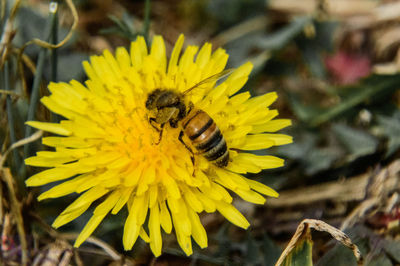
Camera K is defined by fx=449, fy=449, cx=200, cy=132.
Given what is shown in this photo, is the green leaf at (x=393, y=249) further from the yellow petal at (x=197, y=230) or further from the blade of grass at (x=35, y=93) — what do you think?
the blade of grass at (x=35, y=93)

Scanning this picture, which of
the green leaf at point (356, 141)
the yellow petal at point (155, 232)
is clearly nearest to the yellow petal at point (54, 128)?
the yellow petal at point (155, 232)

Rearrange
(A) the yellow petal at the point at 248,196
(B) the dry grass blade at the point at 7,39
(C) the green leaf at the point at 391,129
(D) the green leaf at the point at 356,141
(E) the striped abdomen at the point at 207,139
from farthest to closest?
1. (D) the green leaf at the point at 356,141
2. (C) the green leaf at the point at 391,129
3. (B) the dry grass blade at the point at 7,39
4. (A) the yellow petal at the point at 248,196
5. (E) the striped abdomen at the point at 207,139

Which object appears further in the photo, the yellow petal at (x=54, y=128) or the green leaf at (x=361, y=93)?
the green leaf at (x=361, y=93)

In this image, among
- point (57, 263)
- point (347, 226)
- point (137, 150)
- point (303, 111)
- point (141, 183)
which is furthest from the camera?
point (303, 111)

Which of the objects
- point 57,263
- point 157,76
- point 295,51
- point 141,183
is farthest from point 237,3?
point 57,263

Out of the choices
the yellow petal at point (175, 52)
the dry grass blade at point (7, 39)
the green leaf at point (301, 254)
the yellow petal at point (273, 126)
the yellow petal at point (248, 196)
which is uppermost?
the dry grass blade at point (7, 39)

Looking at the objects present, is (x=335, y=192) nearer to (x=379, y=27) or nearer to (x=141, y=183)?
(x=141, y=183)

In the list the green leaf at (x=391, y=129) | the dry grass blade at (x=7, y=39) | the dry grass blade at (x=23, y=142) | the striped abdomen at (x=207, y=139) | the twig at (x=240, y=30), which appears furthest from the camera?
the twig at (x=240, y=30)
